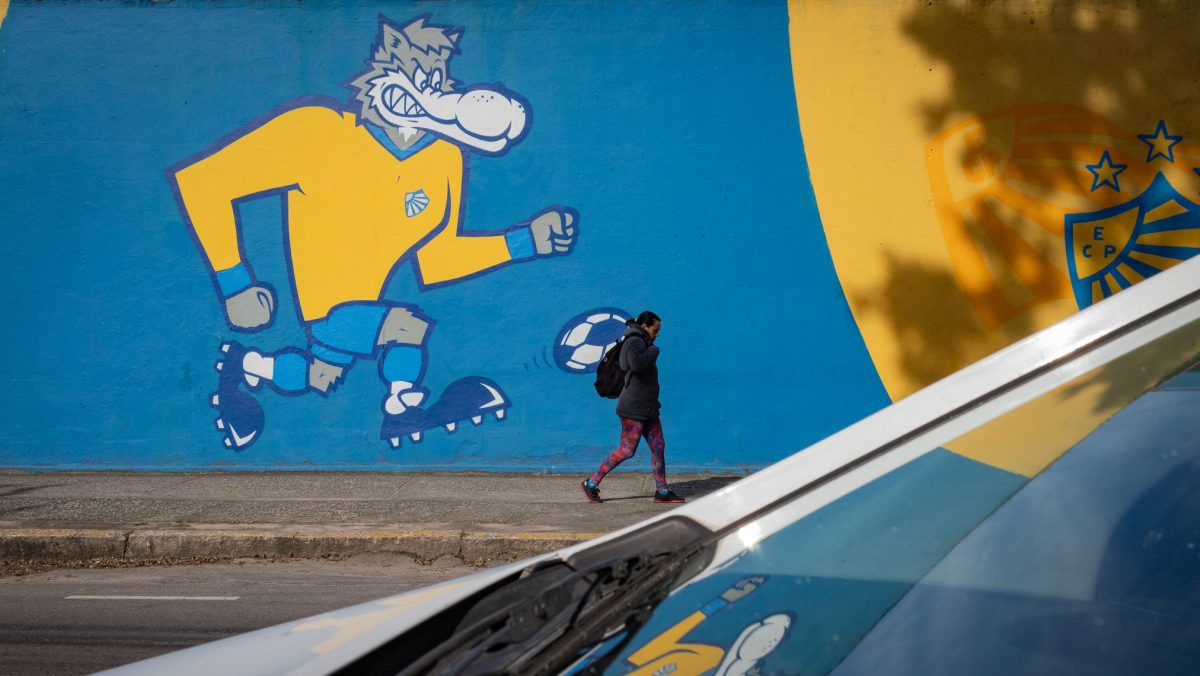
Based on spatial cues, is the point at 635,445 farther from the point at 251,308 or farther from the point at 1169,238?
the point at 1169,238

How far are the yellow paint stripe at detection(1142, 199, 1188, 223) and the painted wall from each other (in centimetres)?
6

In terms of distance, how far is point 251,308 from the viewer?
35.3 ft

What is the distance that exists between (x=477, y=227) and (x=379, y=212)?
1.03 metres

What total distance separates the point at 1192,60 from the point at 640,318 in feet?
20.6

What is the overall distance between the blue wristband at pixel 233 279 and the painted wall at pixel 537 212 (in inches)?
1.7

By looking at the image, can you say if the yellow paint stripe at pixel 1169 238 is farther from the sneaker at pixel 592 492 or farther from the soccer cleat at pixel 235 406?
the soccer cleat at pixel 235 406

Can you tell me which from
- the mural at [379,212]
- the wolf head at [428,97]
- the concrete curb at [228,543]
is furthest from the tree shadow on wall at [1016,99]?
the concrete curb at [228,543]

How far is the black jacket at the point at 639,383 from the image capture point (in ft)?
29.3

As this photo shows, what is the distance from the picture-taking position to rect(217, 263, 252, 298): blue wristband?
35.2 feet

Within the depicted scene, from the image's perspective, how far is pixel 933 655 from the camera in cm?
A: 126

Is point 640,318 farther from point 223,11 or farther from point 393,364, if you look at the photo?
point 223,11

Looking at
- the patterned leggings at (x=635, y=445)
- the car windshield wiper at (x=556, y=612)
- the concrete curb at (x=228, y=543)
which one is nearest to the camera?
the car windshield wiper at (x=556, y=612)

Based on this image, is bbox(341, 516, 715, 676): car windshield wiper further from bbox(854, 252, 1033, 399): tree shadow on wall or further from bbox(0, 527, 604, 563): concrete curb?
bbox(854, 252, 1033, 399): tree shadow on wall

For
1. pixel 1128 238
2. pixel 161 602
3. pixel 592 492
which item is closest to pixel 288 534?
pixel 161 602
